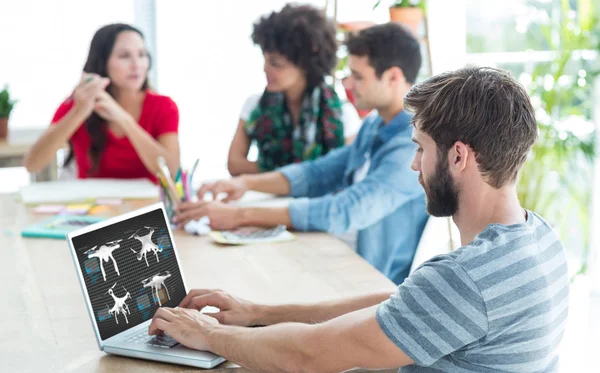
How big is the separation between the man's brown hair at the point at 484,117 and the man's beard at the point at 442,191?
0.09 feet

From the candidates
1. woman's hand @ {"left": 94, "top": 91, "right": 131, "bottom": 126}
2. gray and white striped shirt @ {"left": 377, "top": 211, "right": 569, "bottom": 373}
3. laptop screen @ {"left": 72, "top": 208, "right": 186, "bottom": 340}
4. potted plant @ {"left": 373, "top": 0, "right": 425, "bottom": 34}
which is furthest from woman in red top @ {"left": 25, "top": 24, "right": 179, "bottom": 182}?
gray and white striped shirt @ {"left": 377, "top": 211, "right": 569, "bottom": 373}

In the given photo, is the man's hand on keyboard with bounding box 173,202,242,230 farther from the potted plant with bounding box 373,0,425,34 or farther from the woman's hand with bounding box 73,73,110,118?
the potted plant with bounding box 373,0,425,34

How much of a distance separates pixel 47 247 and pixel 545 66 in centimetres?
244

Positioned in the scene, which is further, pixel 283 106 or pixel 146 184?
pixel 283 106

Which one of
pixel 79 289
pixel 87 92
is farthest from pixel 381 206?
pixel 87 92

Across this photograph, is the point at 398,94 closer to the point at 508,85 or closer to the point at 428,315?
the point at 508,85

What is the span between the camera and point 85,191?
2578 millimetres

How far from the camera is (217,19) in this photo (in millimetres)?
4387

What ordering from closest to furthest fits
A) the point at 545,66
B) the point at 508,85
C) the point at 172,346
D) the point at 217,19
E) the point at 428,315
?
the point at 428,315 < the point at 508,85 < the point at 172,346 < the point at 545,66 < the point at 217,19

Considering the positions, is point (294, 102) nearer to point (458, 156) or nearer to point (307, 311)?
point (307, 311)

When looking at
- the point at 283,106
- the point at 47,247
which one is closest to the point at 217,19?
the point at 283,106

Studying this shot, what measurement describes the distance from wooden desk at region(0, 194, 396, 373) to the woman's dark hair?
67 centimetres

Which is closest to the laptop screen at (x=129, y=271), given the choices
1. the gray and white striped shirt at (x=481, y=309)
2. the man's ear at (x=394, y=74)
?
the gray and white striped shirt at (x=481, y=309)

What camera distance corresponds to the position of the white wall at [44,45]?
434 cm
